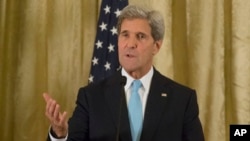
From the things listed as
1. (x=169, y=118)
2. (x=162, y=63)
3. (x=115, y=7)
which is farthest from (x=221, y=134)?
(x=169, y=118)

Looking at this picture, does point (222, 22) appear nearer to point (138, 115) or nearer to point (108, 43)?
point (108, 43)

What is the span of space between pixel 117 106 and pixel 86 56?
140cm

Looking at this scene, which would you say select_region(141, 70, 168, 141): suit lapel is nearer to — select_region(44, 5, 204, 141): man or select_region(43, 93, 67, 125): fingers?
select_region(44, 5, 204, 141): man

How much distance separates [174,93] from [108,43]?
118cm

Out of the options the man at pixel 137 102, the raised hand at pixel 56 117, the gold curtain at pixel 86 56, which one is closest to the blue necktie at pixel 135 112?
the man at pixel 137 102

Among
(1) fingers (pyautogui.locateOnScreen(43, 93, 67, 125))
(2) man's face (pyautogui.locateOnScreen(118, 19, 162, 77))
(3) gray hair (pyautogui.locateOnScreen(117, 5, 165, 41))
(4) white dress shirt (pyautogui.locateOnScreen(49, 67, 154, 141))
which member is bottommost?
(1) fingers (pyautogui.locateOnScreen(43, 93, 67, 125))

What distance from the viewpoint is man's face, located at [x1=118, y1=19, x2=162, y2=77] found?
6.45 ft

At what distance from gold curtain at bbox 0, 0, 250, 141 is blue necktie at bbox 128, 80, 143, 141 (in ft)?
4.12

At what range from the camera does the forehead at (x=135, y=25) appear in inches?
77.7

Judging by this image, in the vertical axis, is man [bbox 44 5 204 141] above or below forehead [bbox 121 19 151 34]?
below

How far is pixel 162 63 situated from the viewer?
318cm

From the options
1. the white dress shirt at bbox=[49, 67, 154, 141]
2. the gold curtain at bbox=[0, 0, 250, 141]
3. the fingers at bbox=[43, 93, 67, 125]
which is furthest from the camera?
the gold curtain at bbox=[0, 0, 250, 141]

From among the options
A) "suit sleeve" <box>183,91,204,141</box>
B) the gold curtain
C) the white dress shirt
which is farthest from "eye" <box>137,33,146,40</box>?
the gold curtain

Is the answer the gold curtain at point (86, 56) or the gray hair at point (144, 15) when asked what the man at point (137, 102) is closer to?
the gray hair at point (144, 15)
